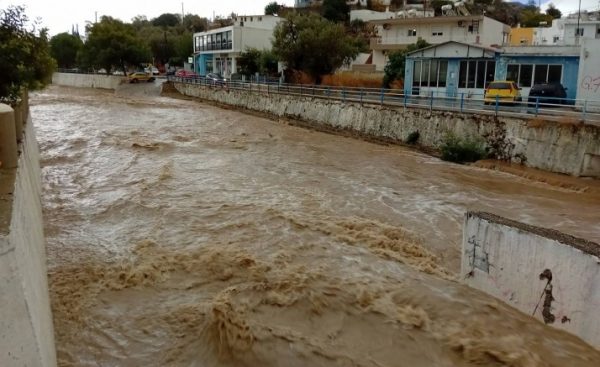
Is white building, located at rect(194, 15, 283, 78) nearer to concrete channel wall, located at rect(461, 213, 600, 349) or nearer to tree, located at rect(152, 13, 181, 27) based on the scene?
concrete channel wall, located at rect(461, 213, 600, 349)

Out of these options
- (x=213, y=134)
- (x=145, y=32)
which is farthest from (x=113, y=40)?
(x=213, y=134)

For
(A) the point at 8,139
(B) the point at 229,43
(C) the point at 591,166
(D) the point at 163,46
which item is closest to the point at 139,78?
(B) the point at 229,43

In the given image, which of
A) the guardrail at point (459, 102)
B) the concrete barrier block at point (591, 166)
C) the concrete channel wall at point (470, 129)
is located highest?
the guardrail at point (459, 102)

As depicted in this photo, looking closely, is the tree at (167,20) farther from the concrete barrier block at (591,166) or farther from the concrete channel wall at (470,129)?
the concrete barrier block at (591,166)

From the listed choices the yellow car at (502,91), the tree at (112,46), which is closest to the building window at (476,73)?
the yellow car at (502,91)

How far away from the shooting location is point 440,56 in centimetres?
2830

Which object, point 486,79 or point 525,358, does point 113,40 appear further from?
point 525,358

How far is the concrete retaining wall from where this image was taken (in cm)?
5856

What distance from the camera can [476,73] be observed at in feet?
90.0

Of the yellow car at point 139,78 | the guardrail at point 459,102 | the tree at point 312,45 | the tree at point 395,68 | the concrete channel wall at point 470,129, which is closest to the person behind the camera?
the concrete channel wall at point 470,129

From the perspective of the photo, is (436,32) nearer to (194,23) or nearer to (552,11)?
(552,11)

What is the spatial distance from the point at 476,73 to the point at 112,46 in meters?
45.7

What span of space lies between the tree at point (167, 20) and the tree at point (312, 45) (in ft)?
312

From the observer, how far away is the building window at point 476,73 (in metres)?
26.9
